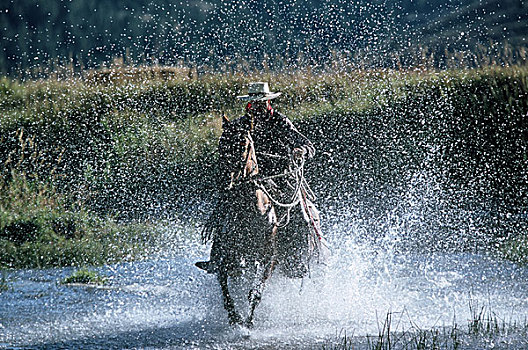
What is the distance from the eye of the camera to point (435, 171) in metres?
13.1

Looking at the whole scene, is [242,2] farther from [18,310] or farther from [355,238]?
[18,310]

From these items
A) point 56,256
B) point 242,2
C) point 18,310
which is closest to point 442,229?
point 56,256

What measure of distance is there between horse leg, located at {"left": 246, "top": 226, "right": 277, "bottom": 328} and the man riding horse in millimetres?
176

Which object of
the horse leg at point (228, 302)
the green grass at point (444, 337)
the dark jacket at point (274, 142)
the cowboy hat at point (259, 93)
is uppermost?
the cowboy hat at point (259, 93)

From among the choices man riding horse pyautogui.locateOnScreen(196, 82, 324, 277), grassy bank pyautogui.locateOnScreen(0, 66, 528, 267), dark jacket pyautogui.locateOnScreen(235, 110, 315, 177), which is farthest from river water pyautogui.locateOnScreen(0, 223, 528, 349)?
grassy bank pyautogui.locateOnScreen(0, 66, 528, 267)

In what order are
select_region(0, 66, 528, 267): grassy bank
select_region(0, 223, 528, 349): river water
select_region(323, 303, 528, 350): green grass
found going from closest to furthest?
select_region(323, 303, 528, 350): green grass, select_region(0, 223, 528, 349): river water, select_region(0, 66, 528, 267): grassy bank

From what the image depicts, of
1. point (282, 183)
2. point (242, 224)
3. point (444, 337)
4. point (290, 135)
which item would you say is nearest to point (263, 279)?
point (242, 224)

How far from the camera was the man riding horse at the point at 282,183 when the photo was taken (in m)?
6.07

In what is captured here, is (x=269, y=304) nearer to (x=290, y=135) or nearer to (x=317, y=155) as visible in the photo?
(x=290, y=135)

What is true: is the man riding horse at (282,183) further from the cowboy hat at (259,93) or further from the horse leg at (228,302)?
the horse leg at (228,302)

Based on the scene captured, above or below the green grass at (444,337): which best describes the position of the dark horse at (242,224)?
above

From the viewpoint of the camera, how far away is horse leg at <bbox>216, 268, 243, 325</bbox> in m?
5.82

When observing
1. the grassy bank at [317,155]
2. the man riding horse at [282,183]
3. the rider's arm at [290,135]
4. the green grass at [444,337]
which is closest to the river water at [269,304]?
the green grass at [444,337]

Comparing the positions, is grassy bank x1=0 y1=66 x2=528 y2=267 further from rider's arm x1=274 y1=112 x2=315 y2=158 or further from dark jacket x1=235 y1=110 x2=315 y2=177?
rider's arm x1=274 y1=112 x2=315 y2=158
